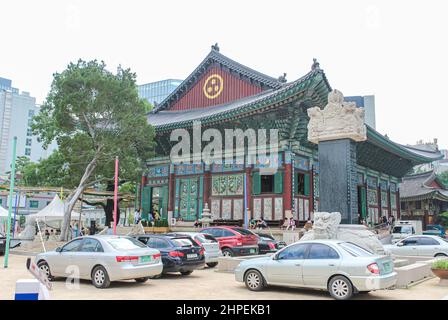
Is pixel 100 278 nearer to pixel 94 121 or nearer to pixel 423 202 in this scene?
pixel 94 121

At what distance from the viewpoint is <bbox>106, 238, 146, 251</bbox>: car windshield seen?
35.4 ft

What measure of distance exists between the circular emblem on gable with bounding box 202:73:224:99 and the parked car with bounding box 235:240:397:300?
2431 cm

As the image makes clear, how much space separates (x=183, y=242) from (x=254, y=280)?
3.46m

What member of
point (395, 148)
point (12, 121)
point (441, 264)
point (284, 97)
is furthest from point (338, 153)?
point (12, 121)

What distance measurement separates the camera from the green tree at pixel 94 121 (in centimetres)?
2364

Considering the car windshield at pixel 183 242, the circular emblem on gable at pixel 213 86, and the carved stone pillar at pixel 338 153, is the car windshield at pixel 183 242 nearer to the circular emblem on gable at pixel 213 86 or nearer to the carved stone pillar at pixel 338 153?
the carved stone pillar at pixel 338 153

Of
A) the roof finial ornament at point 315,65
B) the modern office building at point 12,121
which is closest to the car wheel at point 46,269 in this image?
the roof finial ornament at point 315,65

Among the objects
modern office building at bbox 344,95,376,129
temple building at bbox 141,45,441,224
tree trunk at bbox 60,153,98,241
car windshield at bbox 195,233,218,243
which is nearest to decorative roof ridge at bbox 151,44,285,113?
temple building at bbox 141,45,441,224

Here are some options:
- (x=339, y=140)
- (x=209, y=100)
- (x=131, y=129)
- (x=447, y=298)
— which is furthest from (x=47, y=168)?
(x=447, y=298)

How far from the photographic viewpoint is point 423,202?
45531mm

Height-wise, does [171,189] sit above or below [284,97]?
below

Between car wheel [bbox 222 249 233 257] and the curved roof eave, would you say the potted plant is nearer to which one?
car wheel [bbox 222 249 233 257]
